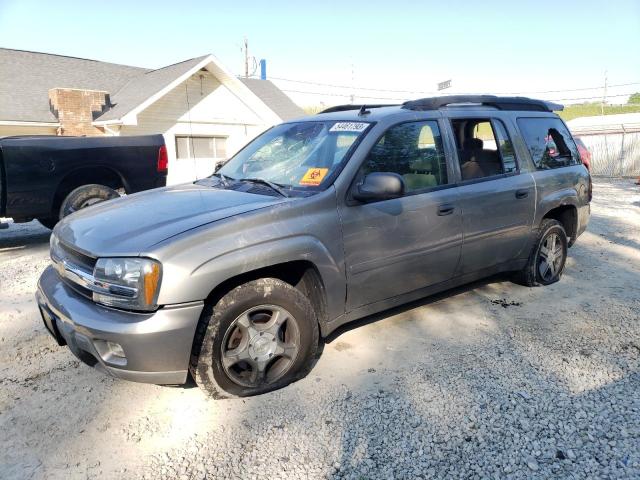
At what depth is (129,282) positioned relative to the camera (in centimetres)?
255

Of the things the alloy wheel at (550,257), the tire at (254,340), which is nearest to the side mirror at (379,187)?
the tire at (254,340)

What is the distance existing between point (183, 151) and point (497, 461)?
1546 centimetres

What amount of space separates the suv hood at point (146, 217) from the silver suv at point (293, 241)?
0.01 metres

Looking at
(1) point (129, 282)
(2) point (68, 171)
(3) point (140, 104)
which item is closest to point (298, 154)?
(1) point (129, 282)

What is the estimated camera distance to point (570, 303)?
458 cm

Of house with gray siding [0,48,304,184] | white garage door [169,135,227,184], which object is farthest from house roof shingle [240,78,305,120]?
white garage door [169,135,227,184]

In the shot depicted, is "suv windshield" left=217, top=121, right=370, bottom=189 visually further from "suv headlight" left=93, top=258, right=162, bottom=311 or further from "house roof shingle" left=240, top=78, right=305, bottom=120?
"house roof shingle" left=240, top=78, right=305, bottom=120

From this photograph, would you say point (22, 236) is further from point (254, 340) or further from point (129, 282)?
point (254, 340)

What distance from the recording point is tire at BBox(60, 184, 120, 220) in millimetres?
6551

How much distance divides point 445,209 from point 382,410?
1.69 metres

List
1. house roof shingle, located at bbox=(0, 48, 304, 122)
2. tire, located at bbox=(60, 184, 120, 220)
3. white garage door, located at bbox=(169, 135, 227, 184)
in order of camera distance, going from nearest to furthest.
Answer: tire, located at bbox=(60, 184, 120, 220) < house roof shingle, located at bbox=(0, 48, 304, 122) < white garage door, located at bbox=(169, 135, 227, 184)

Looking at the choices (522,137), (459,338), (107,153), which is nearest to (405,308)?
(459,338)

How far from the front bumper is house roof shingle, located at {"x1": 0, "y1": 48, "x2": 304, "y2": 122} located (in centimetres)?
1299

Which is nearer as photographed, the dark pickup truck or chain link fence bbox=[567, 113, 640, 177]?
the dark pickup truck
